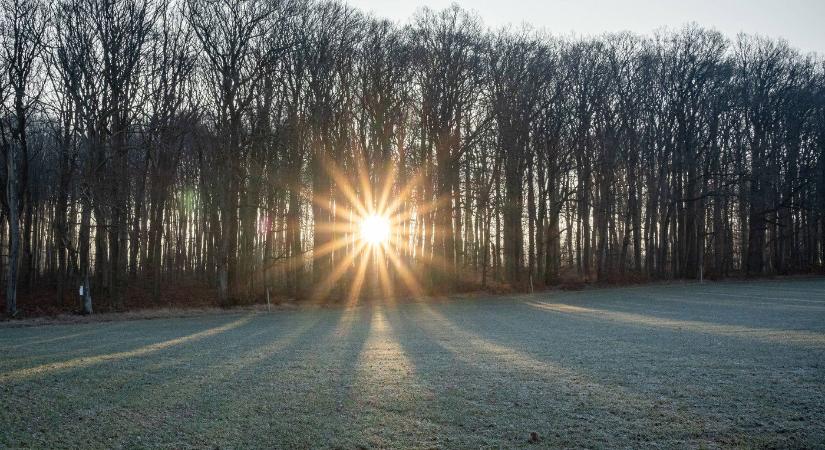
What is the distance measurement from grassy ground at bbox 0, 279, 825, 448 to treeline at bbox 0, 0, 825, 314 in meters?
12.2

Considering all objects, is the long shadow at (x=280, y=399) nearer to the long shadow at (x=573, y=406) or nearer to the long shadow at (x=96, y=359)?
the long shadow at (x=573, y=406)

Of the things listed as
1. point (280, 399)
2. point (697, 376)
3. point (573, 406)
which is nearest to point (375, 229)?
point (697, 376)

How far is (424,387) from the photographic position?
30.9 feet

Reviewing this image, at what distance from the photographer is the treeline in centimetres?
2678

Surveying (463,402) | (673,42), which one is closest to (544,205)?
(673,42)

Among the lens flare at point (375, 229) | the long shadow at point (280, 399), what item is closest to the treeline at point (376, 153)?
the lens flare at point (375, 229)

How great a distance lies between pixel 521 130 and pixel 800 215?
29522mm

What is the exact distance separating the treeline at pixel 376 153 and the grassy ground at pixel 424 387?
12244mm

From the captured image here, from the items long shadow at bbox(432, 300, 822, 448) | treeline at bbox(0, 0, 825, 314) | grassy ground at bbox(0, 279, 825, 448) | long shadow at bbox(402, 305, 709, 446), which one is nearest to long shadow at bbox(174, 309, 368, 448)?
grassy ground at bbox(0, 279, 825, 448)

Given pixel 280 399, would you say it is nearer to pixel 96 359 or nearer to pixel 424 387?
pixel 424 387

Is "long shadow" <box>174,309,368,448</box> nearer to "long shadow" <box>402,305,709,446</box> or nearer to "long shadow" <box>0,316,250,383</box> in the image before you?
"long shadow" <box>402,305,709,446</box>

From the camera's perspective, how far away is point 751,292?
3394 centimetres

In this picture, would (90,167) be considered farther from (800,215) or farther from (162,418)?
(800,215)

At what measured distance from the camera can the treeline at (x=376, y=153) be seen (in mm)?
26781
